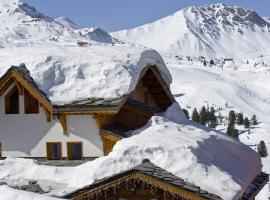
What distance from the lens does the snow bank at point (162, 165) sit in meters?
13.2

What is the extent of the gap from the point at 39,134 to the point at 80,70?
84.5 inches

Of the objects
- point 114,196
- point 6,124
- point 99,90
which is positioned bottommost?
point 114,196

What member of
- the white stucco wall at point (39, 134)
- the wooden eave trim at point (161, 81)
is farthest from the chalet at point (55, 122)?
the wooden eave trim at point (161, 81)

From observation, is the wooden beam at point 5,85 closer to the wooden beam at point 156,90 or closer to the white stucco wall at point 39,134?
the white stucco wall at point 39,134

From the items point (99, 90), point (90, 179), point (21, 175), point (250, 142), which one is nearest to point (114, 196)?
point (90, 179)

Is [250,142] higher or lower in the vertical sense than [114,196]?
lower

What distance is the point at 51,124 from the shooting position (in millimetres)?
16906

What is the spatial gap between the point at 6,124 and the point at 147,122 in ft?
13.1

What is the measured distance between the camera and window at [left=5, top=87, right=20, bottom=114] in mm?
17125

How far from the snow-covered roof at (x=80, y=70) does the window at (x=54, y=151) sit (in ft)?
4.69

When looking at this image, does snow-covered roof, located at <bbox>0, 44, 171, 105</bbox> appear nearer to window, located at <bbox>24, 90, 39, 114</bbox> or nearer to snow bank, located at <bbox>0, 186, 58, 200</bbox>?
window, located at <bbox>24, 90, 39, 114</bbox>

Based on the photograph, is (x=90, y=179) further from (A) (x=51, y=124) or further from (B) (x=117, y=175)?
(A) (x=51, y=124)

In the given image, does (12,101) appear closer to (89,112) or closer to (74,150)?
(74,150)

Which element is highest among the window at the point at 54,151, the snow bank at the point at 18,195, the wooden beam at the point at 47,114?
the snow bank at the point at 18,195
